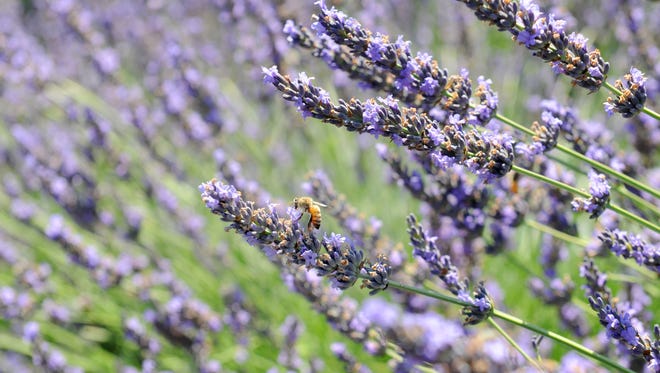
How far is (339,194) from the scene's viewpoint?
2.69m

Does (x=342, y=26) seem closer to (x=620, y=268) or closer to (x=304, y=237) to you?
(x=304, y=237)

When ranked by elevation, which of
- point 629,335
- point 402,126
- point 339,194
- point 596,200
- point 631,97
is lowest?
point 629,335

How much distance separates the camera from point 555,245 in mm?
2492

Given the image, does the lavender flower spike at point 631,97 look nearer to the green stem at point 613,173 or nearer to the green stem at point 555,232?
the green stem at point 613,173

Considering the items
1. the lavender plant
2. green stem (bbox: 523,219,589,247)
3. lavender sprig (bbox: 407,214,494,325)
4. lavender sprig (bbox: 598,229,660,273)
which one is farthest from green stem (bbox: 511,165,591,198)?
green stem (bbox: 523,219,589,247)

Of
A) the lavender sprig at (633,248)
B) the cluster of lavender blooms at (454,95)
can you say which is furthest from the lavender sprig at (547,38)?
the lavender sprig at (633,248)

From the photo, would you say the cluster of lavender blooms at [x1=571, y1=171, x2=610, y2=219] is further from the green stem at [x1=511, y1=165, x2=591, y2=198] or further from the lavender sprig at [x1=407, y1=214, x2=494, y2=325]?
the lavender sprig at [x1=407, y1=214, x2=494, y2=325]

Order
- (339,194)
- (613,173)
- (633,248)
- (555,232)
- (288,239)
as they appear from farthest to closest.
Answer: (339,194), (555,232), (633,248), (613,173), (288,239)

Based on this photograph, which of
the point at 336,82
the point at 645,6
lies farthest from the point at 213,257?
the point at 645,6

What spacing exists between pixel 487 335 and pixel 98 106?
256cm

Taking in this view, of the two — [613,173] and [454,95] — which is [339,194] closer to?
[454,95]

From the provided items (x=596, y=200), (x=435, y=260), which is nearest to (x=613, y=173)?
(x=596, y=200)

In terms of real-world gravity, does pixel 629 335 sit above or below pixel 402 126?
below

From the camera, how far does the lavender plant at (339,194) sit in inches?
56.3
